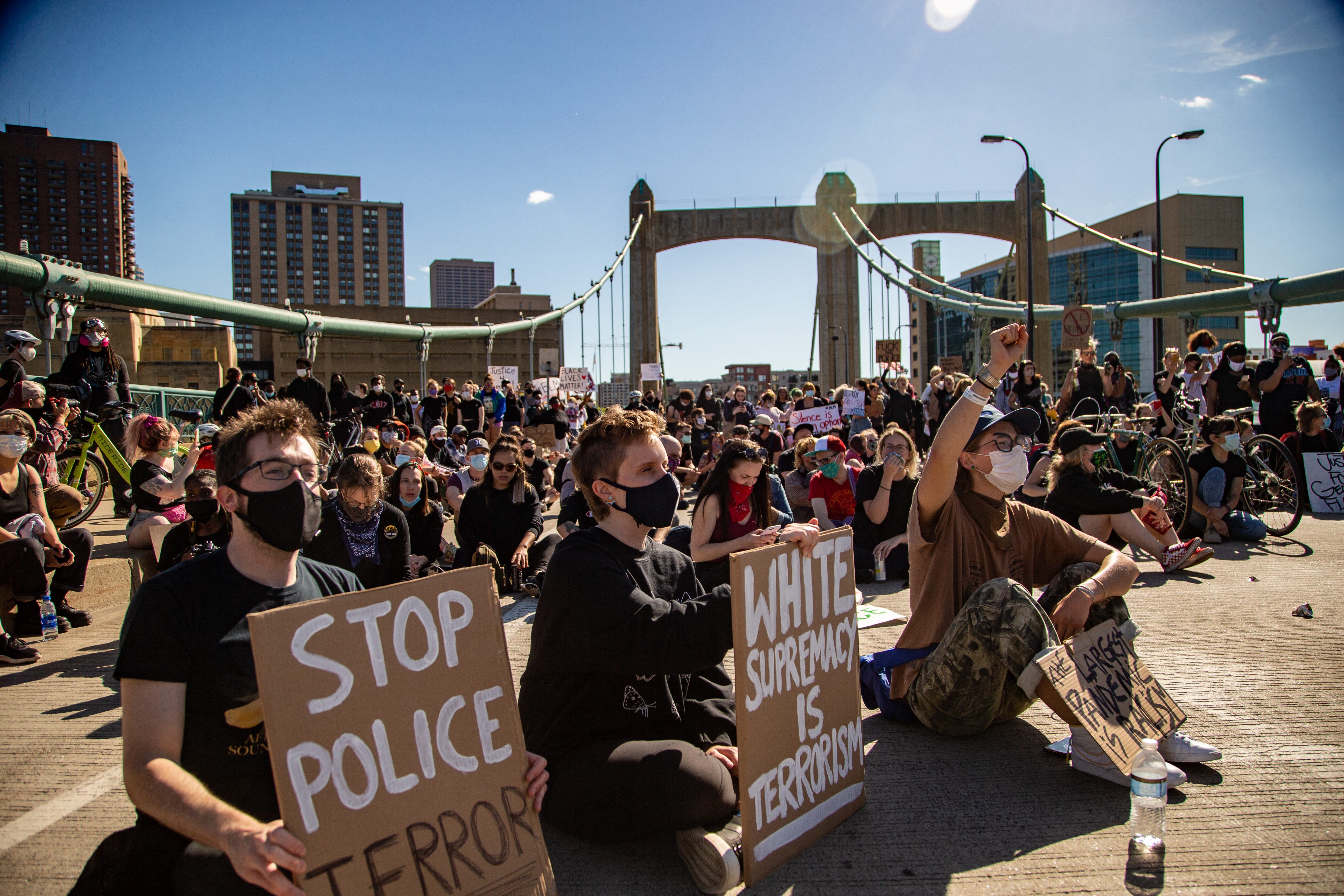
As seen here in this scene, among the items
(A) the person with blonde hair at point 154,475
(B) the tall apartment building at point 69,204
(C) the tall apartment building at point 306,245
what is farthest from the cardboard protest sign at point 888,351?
(C) the tall apartment building at point 306,245

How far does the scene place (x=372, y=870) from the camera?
70.0 inches

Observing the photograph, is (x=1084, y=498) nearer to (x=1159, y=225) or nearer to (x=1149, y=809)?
(x=1149, y=809)

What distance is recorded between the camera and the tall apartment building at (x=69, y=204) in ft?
251

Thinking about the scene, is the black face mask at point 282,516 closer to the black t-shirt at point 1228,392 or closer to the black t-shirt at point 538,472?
the black t-shirt at point 538,472

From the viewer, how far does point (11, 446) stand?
5.16 meters

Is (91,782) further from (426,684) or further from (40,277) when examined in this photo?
(40,277)

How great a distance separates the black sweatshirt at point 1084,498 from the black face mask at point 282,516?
4.92 metres

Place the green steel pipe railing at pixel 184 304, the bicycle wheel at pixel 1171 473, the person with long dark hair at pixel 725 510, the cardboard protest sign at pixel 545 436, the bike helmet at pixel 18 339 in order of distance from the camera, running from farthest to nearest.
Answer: the cardboard protest sign at pixel 545 436, the green steel pipe railing at pixel 184 304, the bike helmet at pixel 18 339, the bicycle wheel at pixel 1171 473, the person with long dark hair at pixel 725 510

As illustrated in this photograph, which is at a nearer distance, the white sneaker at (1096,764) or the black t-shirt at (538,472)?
the white sneaker at (1096,764)

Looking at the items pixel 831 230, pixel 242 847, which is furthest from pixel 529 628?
pixel 831 230

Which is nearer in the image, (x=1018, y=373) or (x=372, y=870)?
(x=372, y=870)

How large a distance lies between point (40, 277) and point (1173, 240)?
8911 centimetres

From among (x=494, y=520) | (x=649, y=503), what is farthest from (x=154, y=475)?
(x=649, y=503)

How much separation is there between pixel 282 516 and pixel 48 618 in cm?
455
